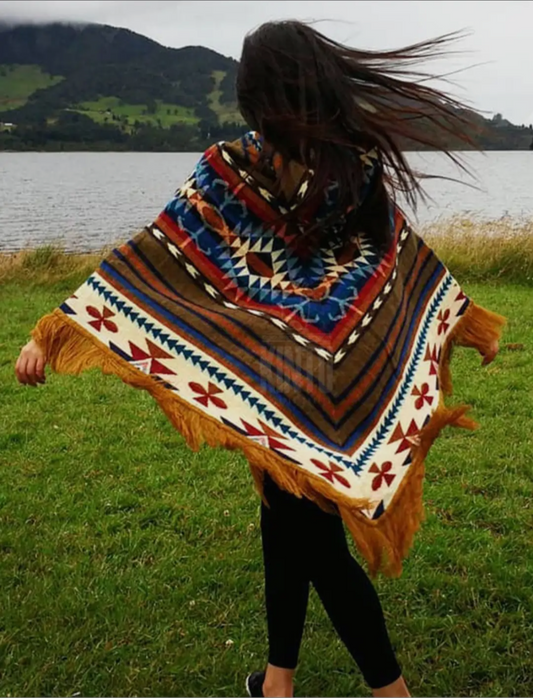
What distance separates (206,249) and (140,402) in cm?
322

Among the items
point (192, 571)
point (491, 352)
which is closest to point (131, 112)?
point (192, 571)

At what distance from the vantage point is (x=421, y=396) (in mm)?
1946

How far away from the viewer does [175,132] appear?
5750cm

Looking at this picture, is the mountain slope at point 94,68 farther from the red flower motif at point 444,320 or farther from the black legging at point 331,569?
the black legging at point 331,569

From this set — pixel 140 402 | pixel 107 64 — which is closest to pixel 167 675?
pixel 140 402

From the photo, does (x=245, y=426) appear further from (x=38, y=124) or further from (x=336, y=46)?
(x=38, y=124)

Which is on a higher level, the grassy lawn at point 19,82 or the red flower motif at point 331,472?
the grassy lawn at point 19,82

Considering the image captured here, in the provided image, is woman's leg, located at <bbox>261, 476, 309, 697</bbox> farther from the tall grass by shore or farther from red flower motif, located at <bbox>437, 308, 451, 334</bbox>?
the tall grass by shore

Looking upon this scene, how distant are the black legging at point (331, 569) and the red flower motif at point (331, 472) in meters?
0.11

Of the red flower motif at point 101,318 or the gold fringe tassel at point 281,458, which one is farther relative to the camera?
the red flower motif at point 101,318

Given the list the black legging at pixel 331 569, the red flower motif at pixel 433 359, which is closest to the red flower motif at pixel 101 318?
the black legging at pixel 331 569

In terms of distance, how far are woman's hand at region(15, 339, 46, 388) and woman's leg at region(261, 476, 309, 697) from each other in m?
0.62

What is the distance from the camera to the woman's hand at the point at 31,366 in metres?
1.86

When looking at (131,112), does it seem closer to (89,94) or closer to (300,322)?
(89,94)
